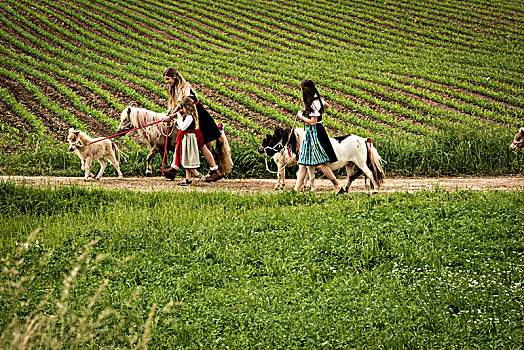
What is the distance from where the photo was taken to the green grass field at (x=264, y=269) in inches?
205

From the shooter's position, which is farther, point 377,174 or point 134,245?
point 377,174

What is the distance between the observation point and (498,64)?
24.6 metres

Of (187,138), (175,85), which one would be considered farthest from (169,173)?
(175,85)

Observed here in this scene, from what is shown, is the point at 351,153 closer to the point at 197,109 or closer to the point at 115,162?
the point at 197,109

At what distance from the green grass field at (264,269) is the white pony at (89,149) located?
1950 mm

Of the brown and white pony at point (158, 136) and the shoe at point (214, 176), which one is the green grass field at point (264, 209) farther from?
the shoe at point (214, 176)

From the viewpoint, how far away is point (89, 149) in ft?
38.5

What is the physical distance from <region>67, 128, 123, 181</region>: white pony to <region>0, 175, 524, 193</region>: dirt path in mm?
306

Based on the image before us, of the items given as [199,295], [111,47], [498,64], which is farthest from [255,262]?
[111,47]

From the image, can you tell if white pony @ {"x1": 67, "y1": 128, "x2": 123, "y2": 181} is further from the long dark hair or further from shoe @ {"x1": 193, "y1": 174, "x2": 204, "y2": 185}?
the long dark hair

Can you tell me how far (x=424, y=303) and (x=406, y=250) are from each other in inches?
51.6

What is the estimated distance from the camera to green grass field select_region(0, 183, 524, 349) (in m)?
5.20

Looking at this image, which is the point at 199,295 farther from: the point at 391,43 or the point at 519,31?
the point at 519,31

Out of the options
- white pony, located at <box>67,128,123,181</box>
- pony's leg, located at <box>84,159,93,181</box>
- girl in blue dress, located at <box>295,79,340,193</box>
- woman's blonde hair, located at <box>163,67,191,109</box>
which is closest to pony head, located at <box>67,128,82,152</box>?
white pony, located at <box>67,128,123,181</box>
